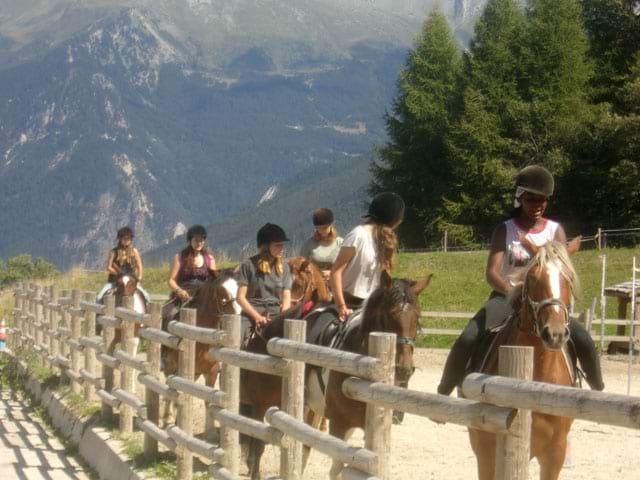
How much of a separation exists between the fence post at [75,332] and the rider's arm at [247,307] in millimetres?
5064

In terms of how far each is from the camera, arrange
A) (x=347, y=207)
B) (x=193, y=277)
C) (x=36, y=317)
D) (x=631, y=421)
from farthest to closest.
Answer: (x=347, y=207), (x=36, y=317), (x=193, y=277), (x=631, y=421)

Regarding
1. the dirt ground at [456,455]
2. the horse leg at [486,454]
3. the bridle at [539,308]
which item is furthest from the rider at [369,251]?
the horse leg at [486,454]

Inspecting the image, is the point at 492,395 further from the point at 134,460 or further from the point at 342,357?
the point at 134,460

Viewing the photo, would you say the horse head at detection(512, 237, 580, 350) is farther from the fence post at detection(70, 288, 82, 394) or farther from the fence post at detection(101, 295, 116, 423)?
the fence post at detection(70, 288, 82, 394)

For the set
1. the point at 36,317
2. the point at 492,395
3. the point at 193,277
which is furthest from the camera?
the point at 36,317

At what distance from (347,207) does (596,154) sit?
414 feet

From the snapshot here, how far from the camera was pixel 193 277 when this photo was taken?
14305mm

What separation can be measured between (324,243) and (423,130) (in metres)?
54.8

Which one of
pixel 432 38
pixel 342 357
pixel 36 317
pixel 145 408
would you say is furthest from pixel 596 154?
pixel 342 357

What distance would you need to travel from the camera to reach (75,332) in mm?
15984

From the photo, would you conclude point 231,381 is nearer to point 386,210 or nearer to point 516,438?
point 386,210

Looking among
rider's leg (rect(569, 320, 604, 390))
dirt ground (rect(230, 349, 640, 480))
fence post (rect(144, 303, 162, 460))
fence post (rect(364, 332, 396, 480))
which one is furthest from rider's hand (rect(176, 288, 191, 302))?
fence post (rect(364, 332, 396, 480))

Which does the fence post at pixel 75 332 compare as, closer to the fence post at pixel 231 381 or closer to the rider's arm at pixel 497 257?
the fence post at pixel 231 381

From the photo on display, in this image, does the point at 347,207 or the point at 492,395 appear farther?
the point at 347,207
